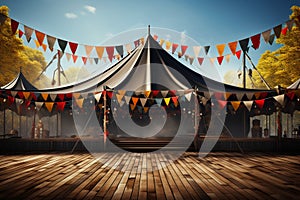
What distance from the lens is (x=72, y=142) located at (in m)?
7.89

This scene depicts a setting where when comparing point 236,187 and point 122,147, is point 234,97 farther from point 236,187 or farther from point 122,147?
point 236,187

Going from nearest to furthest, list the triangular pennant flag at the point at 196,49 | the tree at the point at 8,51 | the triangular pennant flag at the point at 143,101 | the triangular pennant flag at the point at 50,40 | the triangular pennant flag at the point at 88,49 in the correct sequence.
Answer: the triangular pennant flag at the point at 50,40
the triangular pennant flag at the point at 143,101
the triangular pennant flag at the point at 88,49
the triangular pennant flag at the point at 196,49
the tree at the point at 8,51

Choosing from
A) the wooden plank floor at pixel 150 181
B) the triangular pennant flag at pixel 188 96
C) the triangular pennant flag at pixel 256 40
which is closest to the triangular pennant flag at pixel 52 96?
the wooden plank floor at pixel 150 181

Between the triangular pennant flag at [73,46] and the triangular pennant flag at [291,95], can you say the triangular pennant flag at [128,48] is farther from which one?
the triangular pennant flag at [291,95]

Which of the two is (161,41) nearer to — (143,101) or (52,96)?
(143,101)

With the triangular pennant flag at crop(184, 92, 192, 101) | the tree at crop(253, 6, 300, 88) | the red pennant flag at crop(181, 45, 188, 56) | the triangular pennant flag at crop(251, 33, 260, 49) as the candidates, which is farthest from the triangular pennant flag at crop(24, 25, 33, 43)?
the tree at crop(253, 6, 300, 88)

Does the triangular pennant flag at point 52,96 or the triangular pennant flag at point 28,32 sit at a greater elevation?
the triangular pennant flag at point 28,32

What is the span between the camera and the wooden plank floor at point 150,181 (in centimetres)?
294

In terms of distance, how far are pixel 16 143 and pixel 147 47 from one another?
5.95 m

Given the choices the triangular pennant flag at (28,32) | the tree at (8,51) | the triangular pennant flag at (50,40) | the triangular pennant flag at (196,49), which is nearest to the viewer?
the triangular pennant flag at (28,32)

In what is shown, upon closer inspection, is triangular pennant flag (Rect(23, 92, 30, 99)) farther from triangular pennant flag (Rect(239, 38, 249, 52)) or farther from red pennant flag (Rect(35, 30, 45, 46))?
→ triangular pennant flag (Rect(239, 38, 249, 52))

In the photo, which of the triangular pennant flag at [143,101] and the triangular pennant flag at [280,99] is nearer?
the triangular pennant flag at [280,99]

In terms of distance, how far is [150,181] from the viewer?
3.65m

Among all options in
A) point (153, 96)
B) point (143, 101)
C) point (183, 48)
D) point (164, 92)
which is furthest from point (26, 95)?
point (183, 48)
